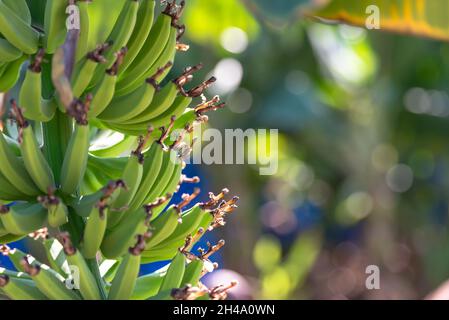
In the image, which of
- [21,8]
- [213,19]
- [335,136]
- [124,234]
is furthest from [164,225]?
[335,136]

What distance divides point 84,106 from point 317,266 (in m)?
4.82

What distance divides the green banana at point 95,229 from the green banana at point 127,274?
0.05 m

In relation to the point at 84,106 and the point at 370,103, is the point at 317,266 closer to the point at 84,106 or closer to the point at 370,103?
the point at 370,103

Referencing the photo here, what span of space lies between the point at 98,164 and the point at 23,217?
19cm

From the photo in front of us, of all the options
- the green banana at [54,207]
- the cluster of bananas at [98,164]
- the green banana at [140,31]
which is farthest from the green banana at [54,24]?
the green banana at [54,207]

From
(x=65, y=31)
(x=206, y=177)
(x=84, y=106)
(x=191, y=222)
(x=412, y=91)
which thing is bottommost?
(x=191, y=222)

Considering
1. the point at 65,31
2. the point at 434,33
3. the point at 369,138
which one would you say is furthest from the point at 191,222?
the point at 369,138

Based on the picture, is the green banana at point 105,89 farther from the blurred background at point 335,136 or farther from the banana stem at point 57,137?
the blurred background at point 335,136

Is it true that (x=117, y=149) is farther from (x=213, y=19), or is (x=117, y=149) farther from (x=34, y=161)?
(x=213, y=19)

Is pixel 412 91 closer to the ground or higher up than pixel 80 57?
higher up

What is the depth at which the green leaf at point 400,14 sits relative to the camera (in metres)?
1.63

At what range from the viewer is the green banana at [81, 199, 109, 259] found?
917mm

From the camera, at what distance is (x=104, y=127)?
1151mm

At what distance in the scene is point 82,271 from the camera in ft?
2.99
